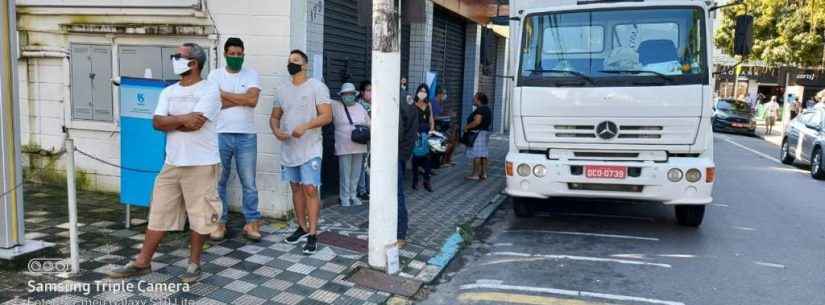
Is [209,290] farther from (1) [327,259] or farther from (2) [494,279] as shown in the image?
(2) [494,279]

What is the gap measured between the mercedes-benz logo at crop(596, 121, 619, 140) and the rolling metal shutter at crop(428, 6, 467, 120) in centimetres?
623

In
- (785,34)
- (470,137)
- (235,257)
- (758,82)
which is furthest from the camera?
→ (758,82)

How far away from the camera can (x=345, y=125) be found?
7.07 meters

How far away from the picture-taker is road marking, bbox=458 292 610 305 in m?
4.56

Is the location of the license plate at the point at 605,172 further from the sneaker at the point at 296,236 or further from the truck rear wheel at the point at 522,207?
the sneaker at the point at 296,236

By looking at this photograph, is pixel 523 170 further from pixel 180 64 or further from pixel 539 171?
pixel 180 64

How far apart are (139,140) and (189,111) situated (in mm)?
1483

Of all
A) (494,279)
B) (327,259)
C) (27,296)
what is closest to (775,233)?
(494,279)

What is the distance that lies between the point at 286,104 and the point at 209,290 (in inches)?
72.6

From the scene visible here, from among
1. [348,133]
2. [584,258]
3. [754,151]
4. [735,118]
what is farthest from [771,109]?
[348,133]

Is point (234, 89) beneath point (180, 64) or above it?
beneath

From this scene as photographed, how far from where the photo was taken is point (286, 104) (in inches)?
217

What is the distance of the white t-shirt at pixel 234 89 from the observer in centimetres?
536

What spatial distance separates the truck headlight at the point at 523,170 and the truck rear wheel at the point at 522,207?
0.77 meters
